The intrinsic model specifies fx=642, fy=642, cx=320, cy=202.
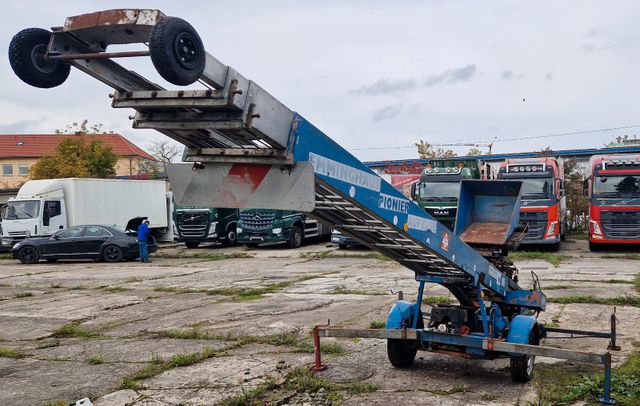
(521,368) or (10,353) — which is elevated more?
(521,368)

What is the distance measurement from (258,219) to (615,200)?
13174mm

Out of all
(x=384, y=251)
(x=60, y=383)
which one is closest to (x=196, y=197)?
(x=384, y=251)

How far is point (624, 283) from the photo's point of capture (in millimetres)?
13617

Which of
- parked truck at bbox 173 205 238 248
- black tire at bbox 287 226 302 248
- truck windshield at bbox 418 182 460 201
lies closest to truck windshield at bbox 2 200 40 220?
parked truck at bbox 173 205 238 248

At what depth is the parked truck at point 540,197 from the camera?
22.0 meters

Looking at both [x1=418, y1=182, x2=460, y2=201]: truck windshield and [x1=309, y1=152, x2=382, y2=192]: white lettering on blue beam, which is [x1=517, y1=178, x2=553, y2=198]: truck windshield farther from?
[x1=309, y1=152, x2=382, y2=192]: white lettering on blue beam

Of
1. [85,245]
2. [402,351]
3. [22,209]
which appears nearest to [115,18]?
[402,351]

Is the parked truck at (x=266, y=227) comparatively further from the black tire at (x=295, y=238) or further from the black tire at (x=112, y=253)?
the black tire at (x=112, y=253)

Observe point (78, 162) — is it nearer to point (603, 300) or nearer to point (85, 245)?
point (85, 245)

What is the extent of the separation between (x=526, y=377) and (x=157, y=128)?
14.0 feet

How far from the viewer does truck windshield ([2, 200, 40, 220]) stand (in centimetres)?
2567

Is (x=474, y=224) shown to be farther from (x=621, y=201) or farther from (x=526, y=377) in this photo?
(x=621, y=201)

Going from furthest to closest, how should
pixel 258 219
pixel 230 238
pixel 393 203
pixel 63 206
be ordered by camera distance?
1. pixel 230 238
2. pixel 63 206
3. pixel 258 219
4. pixel 393 203

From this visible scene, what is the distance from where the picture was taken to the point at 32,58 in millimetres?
4180
